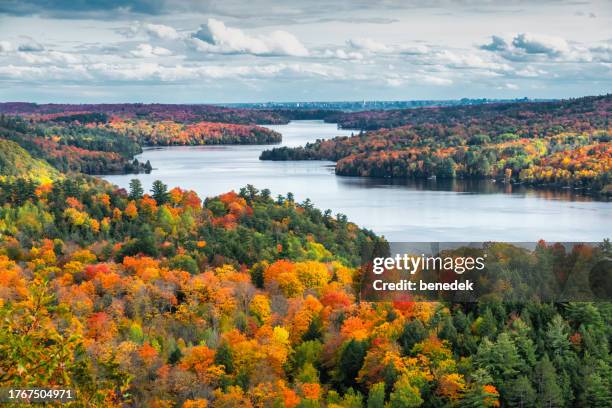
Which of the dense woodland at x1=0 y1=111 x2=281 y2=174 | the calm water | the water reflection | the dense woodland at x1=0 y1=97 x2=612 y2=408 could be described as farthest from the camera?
the dense woodland at x1=0 y1=111 x2=281 y2=174

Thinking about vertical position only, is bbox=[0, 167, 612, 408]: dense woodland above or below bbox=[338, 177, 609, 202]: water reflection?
above

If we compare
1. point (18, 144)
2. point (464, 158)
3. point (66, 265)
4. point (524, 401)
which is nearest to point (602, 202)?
point (464, 158)

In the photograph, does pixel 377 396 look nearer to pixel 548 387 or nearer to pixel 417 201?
pixel 548 387

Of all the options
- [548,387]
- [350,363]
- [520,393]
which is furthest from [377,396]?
[548,387]

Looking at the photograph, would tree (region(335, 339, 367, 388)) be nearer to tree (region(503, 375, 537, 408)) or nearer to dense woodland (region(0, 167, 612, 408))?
dense woodland (region(0, 167, 612, 408))

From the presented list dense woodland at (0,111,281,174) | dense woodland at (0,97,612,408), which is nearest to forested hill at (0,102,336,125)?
dense woodland at (0,111,281,174)

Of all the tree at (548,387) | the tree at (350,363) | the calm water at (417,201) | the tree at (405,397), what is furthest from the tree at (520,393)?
the calm water at (417,201)

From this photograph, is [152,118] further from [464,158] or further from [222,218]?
[222,218]
